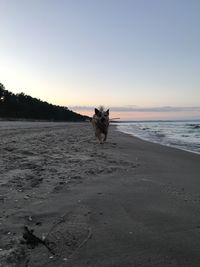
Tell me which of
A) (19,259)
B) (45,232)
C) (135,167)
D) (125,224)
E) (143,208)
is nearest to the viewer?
(19,259)

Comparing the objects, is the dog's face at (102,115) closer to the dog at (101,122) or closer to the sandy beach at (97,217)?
the dog at (101,122)

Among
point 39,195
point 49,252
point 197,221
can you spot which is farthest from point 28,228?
point 197,221

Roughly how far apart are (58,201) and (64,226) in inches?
39.6

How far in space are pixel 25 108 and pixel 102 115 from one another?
76.1 m

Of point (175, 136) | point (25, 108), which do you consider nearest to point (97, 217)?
point (175, 136)

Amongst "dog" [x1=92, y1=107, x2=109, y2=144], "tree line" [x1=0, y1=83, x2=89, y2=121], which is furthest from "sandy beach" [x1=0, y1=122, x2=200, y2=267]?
"tree line" [x1=0, y1=83, x2=89, y2=121]

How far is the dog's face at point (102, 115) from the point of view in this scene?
16.6 meters

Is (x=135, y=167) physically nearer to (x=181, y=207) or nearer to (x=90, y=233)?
(x=181, y=207)

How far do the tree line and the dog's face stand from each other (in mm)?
63265

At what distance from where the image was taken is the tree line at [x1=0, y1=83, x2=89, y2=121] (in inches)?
3282

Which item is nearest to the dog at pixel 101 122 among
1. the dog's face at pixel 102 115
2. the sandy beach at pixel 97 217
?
the dog's face at pixel 102 115

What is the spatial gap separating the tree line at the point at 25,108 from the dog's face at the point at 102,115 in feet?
208

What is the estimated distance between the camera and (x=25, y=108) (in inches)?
3573

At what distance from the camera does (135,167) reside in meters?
8.74
